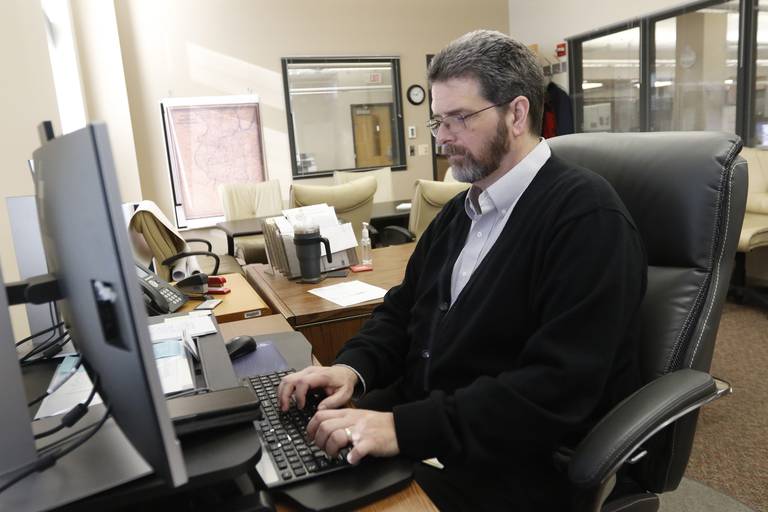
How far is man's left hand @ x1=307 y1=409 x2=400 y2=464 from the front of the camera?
2.83 feet

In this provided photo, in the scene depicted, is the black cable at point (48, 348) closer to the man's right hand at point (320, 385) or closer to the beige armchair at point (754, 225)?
the man's right hand at point (320, 385)

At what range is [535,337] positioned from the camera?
100cm

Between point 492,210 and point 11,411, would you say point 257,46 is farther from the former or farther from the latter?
point 11,411

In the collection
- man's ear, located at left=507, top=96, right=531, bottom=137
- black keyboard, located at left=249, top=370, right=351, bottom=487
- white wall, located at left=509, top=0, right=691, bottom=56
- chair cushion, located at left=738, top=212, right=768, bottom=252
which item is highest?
white wall, located at left=509, top=0, right=691, bottom=56

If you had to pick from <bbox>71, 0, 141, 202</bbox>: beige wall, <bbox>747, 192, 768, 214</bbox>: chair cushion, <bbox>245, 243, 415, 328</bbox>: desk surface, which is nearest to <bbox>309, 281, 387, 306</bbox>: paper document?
<bbox>245, 243, 415, 328</bbox>: desk surface

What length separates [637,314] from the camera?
3.59 feet

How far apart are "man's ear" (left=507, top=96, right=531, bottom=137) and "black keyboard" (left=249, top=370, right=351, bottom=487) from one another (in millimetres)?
702

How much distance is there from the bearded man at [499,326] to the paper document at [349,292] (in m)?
0.52

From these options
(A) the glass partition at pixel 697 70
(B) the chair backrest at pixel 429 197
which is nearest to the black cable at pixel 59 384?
(B) the chair backrest at pixel 429 197

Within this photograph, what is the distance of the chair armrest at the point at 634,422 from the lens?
2.97ft

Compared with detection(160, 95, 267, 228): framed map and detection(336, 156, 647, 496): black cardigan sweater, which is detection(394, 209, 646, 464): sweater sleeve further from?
detection(160, 95, 267, 228): framed map

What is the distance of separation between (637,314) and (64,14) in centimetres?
502

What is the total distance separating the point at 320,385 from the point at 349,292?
91 centimetres

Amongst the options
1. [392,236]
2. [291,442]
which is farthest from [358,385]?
[392,236]
